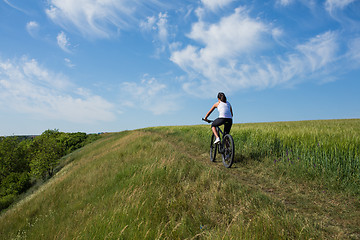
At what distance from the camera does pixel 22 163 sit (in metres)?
51.1

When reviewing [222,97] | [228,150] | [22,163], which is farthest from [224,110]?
[22,163]

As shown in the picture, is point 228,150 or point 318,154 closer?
point 318,154

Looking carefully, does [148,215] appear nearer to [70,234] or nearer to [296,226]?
[70,234]

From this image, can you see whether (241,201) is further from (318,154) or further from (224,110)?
(224,110)

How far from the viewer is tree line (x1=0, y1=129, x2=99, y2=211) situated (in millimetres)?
37250

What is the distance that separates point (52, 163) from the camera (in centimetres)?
3875

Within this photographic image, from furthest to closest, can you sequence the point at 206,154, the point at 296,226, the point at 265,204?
the point at 206,154 → the point at 265,204 → the point at 296,226

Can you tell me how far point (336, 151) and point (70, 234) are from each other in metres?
7.47

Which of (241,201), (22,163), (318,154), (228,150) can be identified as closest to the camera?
(241,201)

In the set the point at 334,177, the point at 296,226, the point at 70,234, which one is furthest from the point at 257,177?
the point at 70,234

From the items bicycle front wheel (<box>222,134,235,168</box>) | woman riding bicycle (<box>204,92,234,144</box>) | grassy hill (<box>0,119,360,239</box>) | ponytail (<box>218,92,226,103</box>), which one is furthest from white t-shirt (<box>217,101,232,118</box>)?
grassy hill (<box>0,119,360,239</box>)

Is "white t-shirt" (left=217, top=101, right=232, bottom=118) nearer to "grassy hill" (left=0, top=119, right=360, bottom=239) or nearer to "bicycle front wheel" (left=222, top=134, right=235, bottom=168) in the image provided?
"bicycle front wheel" (left=222, top=134, right=235, bottom=168)

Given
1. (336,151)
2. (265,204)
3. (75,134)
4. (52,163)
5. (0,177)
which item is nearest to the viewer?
(265,204)

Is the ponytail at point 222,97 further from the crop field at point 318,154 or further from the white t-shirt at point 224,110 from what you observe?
the crop field at point 318,154
